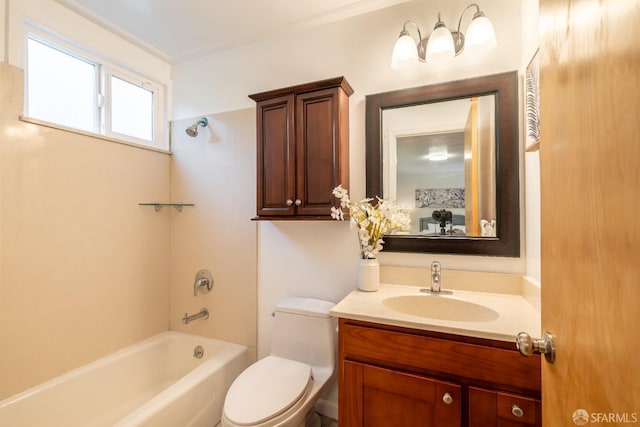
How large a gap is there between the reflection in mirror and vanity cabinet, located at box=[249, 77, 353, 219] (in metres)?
0.30

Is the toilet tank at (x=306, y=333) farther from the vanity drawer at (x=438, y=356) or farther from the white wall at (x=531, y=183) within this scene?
the white wall at (x=531, y=183)

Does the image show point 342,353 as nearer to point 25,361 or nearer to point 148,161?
point 25,361

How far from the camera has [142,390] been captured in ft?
6.32

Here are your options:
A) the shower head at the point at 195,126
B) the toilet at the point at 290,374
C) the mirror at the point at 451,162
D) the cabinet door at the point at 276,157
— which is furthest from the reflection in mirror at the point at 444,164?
the shower head at the point at 195,126

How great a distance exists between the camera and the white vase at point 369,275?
4.97 feet

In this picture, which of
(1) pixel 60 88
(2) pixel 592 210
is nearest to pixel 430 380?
(2) pixel 592 210

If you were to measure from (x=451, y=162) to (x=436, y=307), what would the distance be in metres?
0.77

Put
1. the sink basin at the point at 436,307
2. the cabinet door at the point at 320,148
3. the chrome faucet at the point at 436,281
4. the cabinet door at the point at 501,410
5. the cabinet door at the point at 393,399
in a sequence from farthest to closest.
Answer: the cabinet door at the point at 320,148 → the chrome faucet at the point at 436,281 → the sink basin at the point at 436,307 → the cabinet door at the point at 393,399 → the cabinet door at the point at 501,410

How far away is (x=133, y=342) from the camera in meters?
2.01

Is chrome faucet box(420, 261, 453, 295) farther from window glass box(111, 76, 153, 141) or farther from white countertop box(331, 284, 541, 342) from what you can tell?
window glass box(111, 76, 153, 141)

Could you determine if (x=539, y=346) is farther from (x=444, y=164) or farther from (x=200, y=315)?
(x=200, y=315)

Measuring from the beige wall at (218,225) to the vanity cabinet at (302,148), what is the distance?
0.95 feet

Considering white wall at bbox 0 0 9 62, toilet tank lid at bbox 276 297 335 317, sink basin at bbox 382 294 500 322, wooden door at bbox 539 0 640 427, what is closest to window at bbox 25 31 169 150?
white wall at bbox 0 0 9 62

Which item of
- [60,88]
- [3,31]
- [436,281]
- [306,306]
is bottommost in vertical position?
[306,306]
